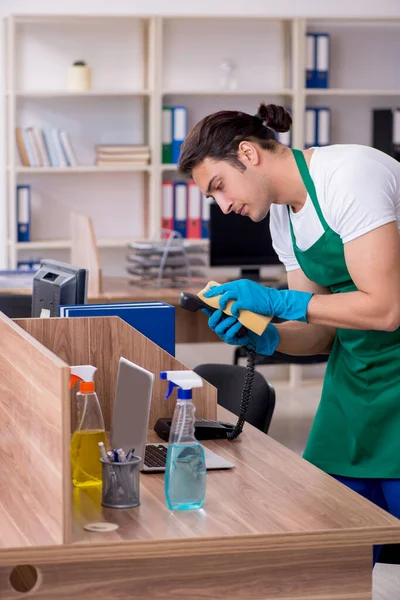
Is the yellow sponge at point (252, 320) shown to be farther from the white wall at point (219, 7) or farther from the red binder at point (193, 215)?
the white wall at point (219, 7)

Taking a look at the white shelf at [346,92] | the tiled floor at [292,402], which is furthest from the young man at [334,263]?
the white shelf at [346,92]

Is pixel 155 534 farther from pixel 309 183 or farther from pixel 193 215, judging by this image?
pixel 193 215

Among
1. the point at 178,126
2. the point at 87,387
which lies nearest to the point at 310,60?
the point at 178,126

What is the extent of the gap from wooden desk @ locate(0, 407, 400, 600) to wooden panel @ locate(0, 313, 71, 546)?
0.06m

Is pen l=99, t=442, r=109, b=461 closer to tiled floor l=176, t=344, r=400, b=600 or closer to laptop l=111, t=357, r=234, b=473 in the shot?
laptop l=111, t=357, r=234, b=473

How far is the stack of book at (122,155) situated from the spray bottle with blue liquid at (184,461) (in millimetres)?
4315

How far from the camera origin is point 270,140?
2238 mm

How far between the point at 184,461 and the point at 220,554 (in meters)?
0.19

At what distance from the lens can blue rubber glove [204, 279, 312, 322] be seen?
2.19 metres

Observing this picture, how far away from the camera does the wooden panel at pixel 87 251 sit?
15.5 ft

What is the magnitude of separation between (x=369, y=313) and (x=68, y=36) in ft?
14.5

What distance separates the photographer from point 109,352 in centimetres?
240

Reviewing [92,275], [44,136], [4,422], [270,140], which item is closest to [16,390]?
[4,422]

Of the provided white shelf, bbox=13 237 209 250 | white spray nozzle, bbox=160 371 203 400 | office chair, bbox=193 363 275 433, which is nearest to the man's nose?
white spray nozzle, bbox=160 371 203 400
